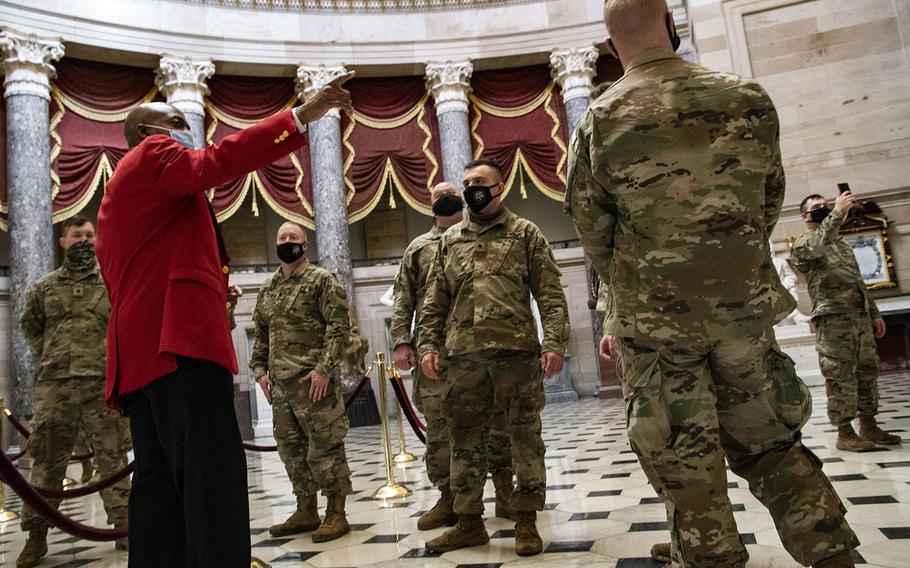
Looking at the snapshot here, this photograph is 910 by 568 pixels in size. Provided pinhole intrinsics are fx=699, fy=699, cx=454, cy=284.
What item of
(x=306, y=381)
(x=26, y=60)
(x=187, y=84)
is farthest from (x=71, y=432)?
(x=187, y=84)

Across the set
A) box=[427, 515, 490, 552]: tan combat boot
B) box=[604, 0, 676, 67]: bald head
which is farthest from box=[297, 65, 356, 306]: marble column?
box=[604, 0, 676, 67]: bald head

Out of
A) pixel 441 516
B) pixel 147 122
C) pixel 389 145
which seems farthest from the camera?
pixel 389 145

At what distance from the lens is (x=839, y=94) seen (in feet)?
32.6

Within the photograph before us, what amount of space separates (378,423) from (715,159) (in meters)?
11.1

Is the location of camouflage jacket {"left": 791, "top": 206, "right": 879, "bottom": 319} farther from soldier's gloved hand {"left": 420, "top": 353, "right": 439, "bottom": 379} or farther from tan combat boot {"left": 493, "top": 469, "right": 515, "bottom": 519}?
soldier's gloved hand {"left": 420, "top": 353, "right": 439, "bottom": 379}

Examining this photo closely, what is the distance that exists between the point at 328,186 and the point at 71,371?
1004 cm

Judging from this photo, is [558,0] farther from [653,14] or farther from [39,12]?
[653,14]

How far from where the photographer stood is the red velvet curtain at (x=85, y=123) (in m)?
12.4

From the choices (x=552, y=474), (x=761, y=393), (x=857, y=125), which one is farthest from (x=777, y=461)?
(x=857, y=125)

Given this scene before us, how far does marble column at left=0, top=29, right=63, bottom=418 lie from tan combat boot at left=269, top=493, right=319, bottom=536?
899 cm

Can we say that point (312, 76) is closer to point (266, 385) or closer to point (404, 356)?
point (266, 385)

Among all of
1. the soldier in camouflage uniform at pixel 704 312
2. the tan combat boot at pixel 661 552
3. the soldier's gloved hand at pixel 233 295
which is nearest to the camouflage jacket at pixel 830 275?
the tan combat boot at pixel 661 552

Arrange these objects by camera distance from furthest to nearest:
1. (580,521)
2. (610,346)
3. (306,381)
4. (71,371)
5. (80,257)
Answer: (80,257)
(71,371)
(306,381)
(580,521)
(610,346)

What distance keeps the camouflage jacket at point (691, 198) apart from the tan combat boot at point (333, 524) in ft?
7.50
